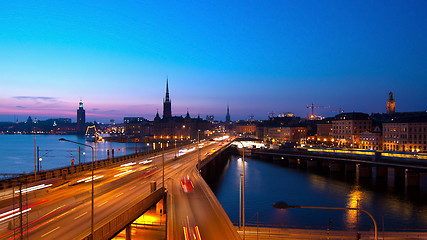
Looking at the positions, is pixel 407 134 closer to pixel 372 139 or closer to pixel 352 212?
pixel 372 139

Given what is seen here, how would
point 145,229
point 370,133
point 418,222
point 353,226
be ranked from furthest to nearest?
1. point 370,133
2. point 418,222
3. point 353,226
4. point 145,229

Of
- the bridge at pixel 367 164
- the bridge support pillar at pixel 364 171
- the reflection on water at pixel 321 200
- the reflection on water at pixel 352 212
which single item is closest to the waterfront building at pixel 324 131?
the bridge at pixel 367 164

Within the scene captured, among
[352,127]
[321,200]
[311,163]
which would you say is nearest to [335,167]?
[311,163]

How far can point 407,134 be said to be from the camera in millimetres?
116000

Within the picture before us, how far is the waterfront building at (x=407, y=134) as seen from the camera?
112 m

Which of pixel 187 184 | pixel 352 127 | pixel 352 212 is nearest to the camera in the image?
pixel 187 184

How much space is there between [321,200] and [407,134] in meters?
81.8

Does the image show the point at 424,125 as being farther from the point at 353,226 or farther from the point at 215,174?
the point at 353,226

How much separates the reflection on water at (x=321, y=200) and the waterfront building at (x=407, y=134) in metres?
52.5

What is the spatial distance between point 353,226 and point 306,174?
158ft

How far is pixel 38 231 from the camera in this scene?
2048 cm

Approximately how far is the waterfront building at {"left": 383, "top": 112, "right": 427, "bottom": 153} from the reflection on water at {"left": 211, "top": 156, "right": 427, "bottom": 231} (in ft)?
172

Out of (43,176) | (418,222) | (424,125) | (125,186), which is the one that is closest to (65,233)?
(125,186)

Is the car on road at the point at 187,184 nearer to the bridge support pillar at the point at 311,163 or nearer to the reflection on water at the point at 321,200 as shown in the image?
the reflection on water at the point at 321,200
